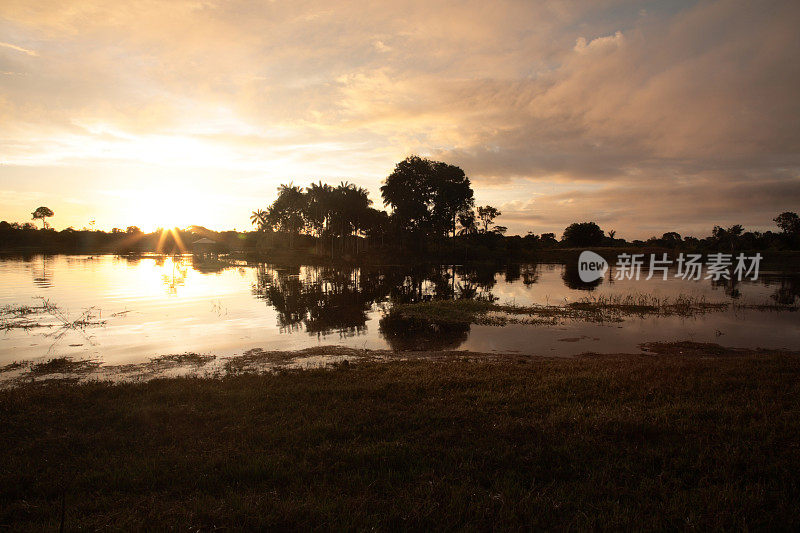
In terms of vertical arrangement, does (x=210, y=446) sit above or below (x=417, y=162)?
below

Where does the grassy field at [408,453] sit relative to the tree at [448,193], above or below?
below

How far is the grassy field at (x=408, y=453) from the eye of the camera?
4.89 m

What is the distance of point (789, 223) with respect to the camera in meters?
108

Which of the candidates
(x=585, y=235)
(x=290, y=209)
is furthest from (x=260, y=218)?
(x=585, y=235)

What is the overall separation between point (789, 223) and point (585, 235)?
4844 cm

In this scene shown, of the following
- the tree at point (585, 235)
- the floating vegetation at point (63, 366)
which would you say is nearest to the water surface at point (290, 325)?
the floating vegetation at point (63, 366)

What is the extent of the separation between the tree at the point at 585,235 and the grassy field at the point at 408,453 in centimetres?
12437

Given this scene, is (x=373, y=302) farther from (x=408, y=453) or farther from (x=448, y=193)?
(x=448, y=193)

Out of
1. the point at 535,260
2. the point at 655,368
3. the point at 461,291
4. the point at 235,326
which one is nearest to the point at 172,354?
the point at 235,326

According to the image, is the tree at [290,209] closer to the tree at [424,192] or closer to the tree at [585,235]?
the tree at [424,192]

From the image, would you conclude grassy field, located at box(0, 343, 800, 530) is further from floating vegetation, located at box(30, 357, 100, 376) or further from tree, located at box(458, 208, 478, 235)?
tree, located at box(458, 208, 478, 235)

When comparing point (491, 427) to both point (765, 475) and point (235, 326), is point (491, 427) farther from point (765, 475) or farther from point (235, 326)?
point (235, 326)

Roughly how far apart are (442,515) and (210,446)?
13.2 feet

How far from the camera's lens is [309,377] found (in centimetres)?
1076
